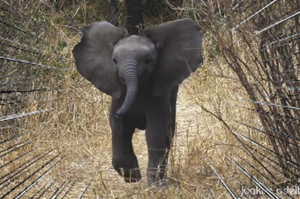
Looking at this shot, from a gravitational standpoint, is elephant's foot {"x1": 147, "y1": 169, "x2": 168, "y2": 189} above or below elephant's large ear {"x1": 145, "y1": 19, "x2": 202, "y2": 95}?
below

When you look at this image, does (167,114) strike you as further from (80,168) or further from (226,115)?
(226,115)

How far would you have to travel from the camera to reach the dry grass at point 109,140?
155cm

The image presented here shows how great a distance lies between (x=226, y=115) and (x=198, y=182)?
101cm

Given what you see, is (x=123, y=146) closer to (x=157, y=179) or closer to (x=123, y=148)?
(x=123, y=148)

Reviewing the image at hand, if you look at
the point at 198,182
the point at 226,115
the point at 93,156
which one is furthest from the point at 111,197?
the point at 226,115

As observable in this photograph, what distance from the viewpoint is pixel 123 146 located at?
1.60 meters

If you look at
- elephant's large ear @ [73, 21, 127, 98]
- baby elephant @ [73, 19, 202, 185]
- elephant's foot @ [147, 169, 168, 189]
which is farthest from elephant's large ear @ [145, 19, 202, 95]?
elephant's foot @ [147, 169, 168, 189]

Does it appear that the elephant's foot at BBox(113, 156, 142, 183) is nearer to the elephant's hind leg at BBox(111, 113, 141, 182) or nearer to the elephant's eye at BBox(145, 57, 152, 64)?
the elephant's hind leg at BBox(111, 113, 141, 182)

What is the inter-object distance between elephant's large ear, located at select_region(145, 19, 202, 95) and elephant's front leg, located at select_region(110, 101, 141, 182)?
0.17m

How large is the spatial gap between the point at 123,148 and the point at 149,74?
0.28m

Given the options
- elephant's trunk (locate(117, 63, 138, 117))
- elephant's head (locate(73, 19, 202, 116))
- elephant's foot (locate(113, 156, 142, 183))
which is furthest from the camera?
elephant's foot (locate(113, 156, 142, 183))

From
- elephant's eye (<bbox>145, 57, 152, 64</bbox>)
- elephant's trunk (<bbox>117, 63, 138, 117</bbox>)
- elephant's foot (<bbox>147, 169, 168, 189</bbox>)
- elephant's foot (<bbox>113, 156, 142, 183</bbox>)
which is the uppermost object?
elephant's eye (<bbox>145, 57, 152, 64</bbox>)

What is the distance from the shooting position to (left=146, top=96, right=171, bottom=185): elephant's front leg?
5.02 ft

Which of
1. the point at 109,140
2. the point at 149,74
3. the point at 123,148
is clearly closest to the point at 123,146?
the point at 123,148
